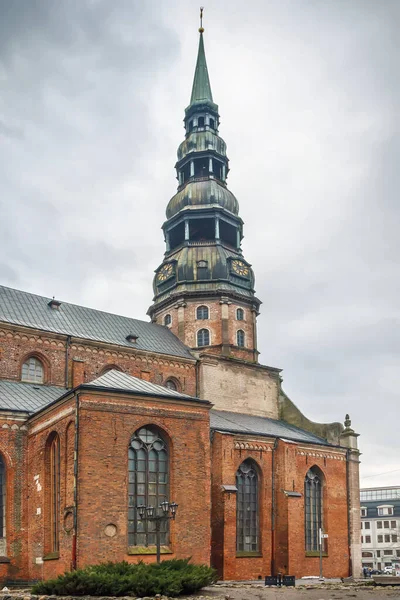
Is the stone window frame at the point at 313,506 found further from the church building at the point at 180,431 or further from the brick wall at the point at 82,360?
the brick wall at the point at 82,360

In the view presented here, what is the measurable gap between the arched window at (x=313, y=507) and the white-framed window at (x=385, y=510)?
199ft

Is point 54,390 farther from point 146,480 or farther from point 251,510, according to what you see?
point 251,510

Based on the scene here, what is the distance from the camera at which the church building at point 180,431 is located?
27656 millimetres

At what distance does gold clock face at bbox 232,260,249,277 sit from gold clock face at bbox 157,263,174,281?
4.43 meters

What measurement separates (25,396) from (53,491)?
5.99 m

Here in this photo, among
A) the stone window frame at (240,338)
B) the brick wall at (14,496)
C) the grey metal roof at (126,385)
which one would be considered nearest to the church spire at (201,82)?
the stone window frame at (240,338)

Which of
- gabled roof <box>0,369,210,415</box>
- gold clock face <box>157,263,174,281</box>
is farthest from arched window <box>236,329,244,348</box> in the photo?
gabled roof <box>0,369,210,415</box>

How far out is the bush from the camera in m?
19.8

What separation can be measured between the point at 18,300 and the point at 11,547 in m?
14.7

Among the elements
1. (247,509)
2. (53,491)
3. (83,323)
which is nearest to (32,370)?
(83,323)

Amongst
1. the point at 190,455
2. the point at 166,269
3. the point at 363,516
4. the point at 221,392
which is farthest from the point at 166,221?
the point at 363,516

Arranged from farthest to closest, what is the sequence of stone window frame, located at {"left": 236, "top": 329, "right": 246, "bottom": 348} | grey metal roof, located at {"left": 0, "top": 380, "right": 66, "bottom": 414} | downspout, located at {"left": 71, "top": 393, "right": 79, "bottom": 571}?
stone window frame, located at {"left": 236, "top": 329, "right": 246, "bottom": 348}
grey metal roof, located at {"left": 0, "top": 380, "right": 66, "bottom": 414}
downspout, located at {"left": 71, "top": 393, "right": 79, "bottom": 571}

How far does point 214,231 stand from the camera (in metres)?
50.2

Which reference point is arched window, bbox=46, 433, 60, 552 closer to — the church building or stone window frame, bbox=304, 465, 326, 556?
the church building
